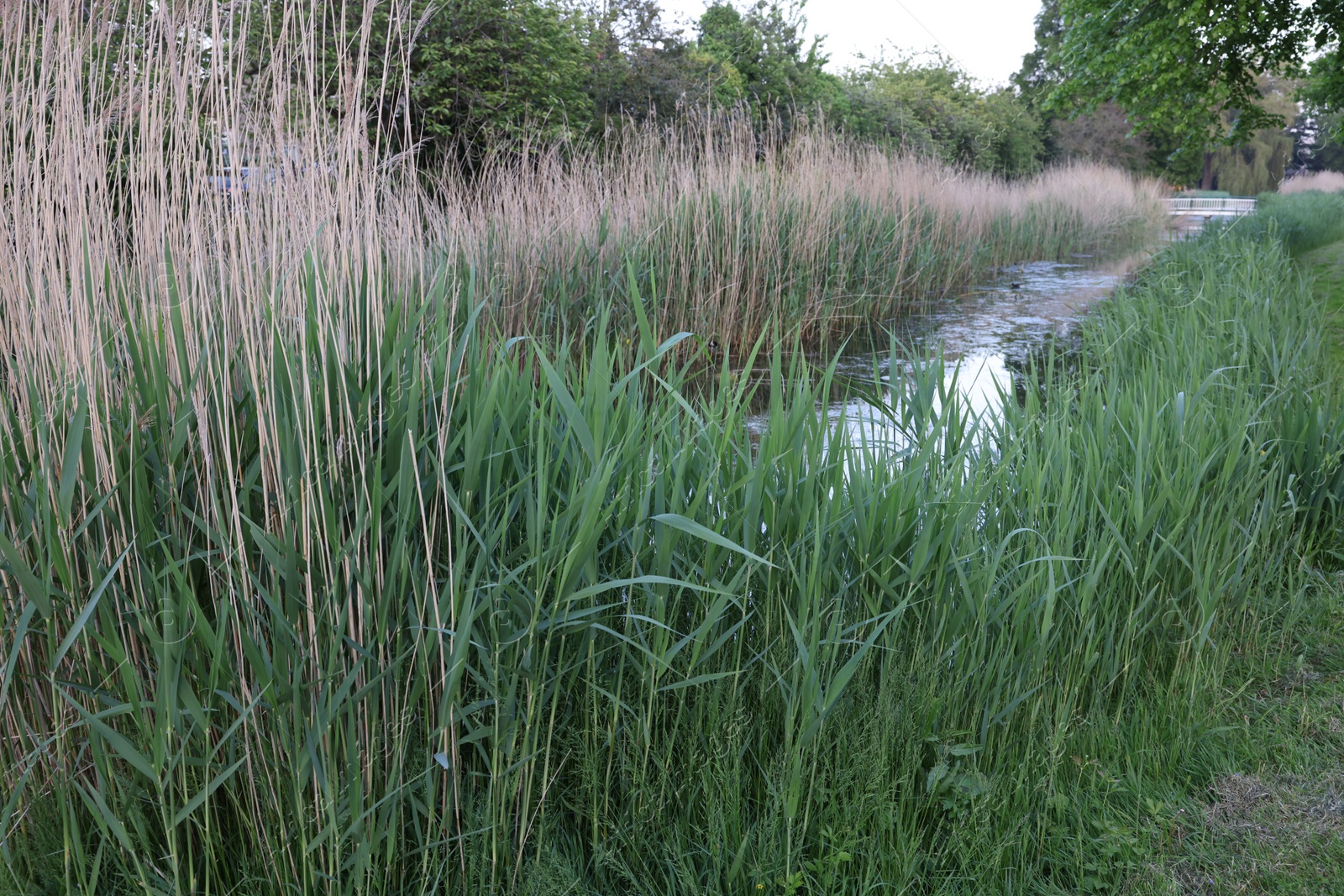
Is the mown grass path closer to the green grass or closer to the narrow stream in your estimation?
the narrow stream

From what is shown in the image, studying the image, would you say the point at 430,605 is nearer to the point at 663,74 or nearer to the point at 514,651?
the point at 514,651

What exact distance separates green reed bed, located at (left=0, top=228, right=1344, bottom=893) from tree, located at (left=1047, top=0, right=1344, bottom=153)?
8.30 metres

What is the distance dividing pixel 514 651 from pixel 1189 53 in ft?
33.9

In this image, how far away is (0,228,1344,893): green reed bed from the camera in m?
1.45

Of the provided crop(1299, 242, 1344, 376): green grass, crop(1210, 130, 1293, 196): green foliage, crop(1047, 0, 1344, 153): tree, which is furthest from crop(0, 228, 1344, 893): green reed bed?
crop(1210, 130, 1293, 196): green foliage

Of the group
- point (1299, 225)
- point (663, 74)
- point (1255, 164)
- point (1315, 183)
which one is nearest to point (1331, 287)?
point (1299, 225)

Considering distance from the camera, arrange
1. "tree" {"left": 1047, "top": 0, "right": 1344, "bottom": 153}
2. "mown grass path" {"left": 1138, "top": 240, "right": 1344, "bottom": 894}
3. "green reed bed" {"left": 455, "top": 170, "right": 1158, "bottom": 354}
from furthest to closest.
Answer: "tree" {"left": 1047, "top": 0, "right": 1344, "bottom": 153}, "green reed bed" {"left": 455, "top": 170, "right": 1158, "bottom": 354}, "mown grass path" {"left": 1138, "top": 240, "right": 1344, "bottom": 894}

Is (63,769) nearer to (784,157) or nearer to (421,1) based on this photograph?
(784,157)

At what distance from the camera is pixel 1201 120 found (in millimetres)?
10594

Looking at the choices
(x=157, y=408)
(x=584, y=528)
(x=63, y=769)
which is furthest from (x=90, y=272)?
(x=584, y=528)

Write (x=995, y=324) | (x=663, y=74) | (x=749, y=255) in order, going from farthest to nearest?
(x=663, y=74), (x=995, y=324), (x=749, y=255)

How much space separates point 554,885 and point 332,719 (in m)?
0.47

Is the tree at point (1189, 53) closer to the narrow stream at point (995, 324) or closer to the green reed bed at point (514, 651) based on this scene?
the narrow stream at point (995, 324)

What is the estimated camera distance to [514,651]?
158cm
